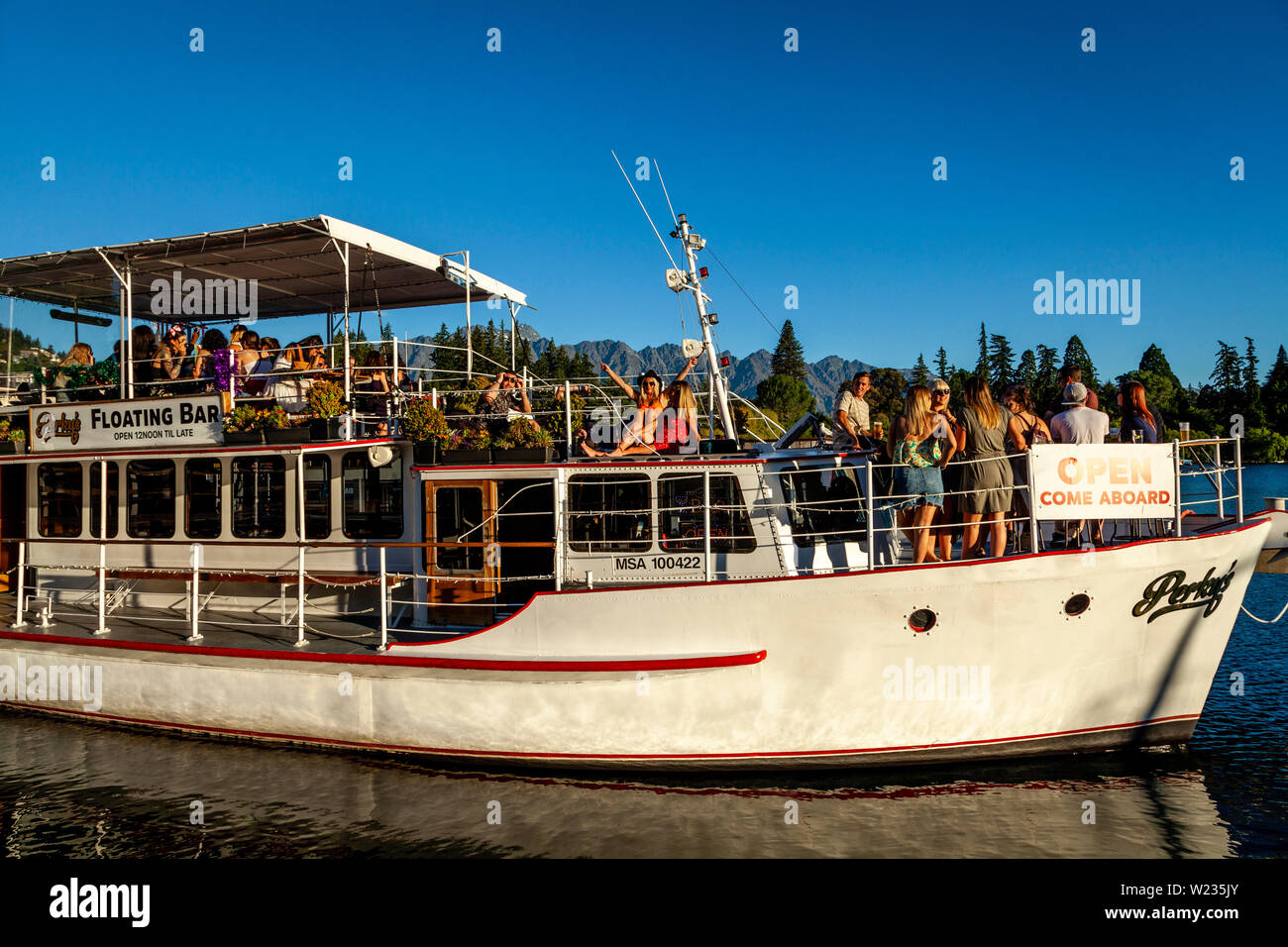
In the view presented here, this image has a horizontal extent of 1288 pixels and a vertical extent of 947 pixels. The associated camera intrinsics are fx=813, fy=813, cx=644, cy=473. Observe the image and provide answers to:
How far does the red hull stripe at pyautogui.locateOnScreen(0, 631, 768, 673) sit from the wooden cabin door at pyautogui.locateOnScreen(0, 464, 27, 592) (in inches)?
186

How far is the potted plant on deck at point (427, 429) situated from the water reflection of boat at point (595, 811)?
3411mm

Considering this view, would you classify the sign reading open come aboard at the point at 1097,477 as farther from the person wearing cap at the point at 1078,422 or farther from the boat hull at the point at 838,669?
the person wearing cap at the point at 1078,422

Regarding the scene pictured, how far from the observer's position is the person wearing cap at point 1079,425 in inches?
327

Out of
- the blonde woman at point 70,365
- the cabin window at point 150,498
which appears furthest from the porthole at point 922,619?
the blonde woman at point 70,365

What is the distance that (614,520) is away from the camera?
8727 mm

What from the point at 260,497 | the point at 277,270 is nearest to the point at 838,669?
the point at 260,497

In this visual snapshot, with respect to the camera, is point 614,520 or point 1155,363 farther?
point 1155,363

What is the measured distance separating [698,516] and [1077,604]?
377cm

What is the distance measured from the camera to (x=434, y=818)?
24.7 ft

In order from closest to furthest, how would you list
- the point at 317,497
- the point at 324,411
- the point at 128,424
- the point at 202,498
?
the point at 324,411
the point at 317,497
the point at 202,498
the point at 128,424

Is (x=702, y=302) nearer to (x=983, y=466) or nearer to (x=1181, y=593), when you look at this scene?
(x=983, y=466)

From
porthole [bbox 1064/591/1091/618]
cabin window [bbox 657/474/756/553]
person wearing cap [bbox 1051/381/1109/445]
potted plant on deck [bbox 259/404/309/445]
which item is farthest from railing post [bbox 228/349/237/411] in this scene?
porthole [bbox 1064/591/1091/618]
